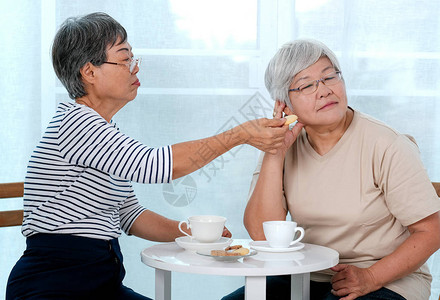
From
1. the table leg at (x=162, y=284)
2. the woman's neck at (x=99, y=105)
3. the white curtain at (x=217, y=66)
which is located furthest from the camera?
the white curtain at (x=217, y=66)

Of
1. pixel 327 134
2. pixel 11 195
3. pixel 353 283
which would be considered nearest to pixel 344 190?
pixel 327 134

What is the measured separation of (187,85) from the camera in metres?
2.63

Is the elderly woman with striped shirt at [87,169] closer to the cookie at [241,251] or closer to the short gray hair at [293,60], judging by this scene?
the short gray hair at [293,60]

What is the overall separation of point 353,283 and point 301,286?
6.0 inches

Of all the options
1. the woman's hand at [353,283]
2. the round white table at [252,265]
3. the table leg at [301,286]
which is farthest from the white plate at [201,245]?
the woman's hand at [353,283]

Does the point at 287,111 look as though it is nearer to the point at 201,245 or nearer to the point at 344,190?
the point at 344,190

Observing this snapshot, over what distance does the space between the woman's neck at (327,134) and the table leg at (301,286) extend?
42cm

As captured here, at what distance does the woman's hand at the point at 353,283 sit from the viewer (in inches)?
63.5

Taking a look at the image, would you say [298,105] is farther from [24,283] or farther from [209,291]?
[209,291]

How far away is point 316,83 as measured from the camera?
5.93ft

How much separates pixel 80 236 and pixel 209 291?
1253 mm

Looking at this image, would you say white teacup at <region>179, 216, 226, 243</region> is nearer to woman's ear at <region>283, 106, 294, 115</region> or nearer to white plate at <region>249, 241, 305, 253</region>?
white plate at <region>249, 241, 305, 253</region>

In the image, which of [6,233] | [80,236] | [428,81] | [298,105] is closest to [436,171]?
[428,81]

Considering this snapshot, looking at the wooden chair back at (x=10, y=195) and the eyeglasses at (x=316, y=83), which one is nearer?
the eyeglasses at (x=316, y=83)
